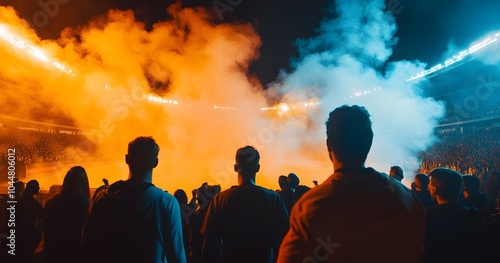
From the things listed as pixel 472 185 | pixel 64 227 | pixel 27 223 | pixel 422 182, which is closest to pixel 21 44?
pixel 27 223

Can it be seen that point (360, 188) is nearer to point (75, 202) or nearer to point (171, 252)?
point (171, 252)

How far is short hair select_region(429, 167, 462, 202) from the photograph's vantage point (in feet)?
7.13

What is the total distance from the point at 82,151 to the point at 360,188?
75.1 feet

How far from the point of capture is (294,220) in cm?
114

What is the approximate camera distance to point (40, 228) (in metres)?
3.84

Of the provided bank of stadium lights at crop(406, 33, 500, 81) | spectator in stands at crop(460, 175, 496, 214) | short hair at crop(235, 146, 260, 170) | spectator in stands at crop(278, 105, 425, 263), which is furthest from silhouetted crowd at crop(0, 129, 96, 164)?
bank of stadium lights at crop(406, 33, 500, 81)

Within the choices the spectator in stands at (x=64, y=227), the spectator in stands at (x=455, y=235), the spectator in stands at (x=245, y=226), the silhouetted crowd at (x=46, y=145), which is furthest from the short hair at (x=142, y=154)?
the silhouetted crowd at (x=46, y=145)

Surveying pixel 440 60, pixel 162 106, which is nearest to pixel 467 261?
pixel 162 106

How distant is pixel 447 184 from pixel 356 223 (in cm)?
164

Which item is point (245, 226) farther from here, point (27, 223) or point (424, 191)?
point (27, 223)

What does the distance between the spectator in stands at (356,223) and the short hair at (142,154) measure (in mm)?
1199

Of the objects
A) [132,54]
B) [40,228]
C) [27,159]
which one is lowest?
[40,228]

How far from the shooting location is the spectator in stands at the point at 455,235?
1.95m

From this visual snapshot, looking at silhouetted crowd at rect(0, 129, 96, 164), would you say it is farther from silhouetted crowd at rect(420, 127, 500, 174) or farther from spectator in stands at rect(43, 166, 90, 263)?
silhouetted crowd at rect(420, 127, 500, 174)
